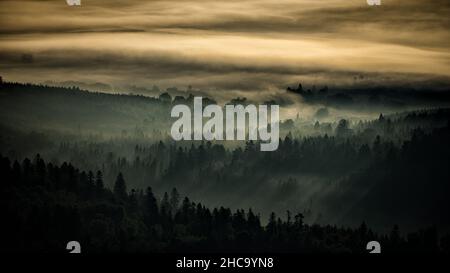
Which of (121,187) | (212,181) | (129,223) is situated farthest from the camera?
(129,223)

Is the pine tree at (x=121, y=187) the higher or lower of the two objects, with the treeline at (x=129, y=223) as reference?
higher

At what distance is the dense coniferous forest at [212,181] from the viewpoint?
72.6 meters

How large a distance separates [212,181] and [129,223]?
7.46m

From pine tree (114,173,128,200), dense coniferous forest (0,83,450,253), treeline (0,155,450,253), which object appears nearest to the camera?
dense coniferous forest (0,83,450,253)

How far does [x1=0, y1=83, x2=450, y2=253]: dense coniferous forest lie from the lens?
72625mm

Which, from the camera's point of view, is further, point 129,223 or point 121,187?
point 129,223

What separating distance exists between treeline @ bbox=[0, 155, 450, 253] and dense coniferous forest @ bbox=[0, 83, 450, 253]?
0.15m

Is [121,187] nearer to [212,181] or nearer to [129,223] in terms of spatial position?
[129,223]

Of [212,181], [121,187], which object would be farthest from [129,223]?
[212,181]

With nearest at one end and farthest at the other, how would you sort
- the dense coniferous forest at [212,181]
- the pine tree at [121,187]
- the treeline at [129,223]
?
the dense coniferous forest at [212,181], the pine tree at [121,187], the treeline at [129,223]

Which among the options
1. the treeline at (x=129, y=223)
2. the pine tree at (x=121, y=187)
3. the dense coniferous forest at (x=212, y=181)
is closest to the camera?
the dense coniferous forest at (x=212, y=181)

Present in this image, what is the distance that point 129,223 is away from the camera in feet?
282

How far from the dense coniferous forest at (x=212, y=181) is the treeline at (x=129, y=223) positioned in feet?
0.49
